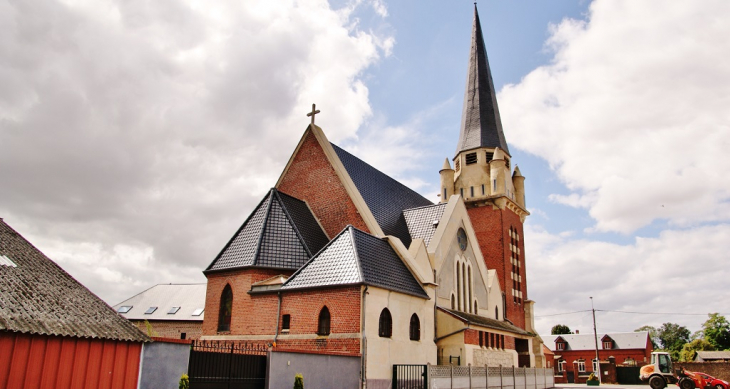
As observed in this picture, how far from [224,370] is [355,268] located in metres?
6.85

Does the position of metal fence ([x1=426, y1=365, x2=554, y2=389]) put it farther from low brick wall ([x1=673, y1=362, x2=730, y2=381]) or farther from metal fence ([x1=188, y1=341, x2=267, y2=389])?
low brick wall ([x1=673, y1=362, x2=730, y2=381])

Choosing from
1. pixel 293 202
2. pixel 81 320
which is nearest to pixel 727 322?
pixel 293 202

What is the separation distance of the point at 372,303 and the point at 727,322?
271 ft

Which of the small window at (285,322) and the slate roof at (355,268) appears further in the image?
the small window at (285,322)

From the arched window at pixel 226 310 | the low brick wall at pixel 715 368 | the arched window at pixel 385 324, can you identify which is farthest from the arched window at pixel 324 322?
the low brick wall at pixel 715 368

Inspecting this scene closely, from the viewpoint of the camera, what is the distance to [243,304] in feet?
72.3

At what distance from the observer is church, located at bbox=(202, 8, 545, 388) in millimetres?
19359

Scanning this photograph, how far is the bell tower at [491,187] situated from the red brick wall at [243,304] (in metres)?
19.2

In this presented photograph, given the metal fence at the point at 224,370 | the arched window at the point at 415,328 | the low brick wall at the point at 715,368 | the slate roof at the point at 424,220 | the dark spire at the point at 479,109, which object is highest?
the dark spire at the point at 479,109

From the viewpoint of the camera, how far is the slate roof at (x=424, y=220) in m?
28.1

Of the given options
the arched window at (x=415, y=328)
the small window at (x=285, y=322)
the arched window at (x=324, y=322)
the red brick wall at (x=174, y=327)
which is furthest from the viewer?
the red brick wall at (x=174, y=327)

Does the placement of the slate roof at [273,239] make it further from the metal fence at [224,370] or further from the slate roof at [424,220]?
the metal fence at [224,370]

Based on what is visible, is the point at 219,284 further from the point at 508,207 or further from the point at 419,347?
the point at 508,207

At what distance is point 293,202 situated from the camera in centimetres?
2722
